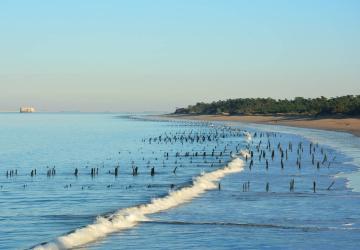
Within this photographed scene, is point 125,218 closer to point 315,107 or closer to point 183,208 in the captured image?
point 183,208

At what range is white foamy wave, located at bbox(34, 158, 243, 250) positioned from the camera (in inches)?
617

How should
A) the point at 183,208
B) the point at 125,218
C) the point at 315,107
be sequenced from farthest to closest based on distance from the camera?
the point at 315,107 → the point at 183,208 → the point at 125,218

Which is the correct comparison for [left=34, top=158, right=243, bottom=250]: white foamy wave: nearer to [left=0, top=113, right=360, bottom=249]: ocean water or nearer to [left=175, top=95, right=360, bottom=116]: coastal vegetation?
[left=0, top=113, right=360, bottom=249]: ocean water

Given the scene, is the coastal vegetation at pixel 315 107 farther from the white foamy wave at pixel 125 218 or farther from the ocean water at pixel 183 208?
the white foamy wave at pixel 125 218

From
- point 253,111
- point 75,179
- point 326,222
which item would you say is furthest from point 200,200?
A: point 253,111

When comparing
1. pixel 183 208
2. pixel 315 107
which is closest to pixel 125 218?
pixel 183 208

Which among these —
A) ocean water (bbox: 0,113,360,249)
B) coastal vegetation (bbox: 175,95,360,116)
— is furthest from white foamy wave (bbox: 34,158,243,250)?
coastal vegetation (bbox: 175,95,360,116)

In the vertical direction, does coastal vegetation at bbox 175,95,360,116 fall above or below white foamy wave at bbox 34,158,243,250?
above

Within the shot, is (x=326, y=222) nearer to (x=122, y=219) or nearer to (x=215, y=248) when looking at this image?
(x=215, y=248)

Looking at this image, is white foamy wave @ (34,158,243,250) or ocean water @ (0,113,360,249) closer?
white foamy wave @ (34,158,243,250)

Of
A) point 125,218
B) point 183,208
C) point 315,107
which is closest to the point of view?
point 125,218

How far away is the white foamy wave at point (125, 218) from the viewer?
15.7 metres

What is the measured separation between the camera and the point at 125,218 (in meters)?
18.8

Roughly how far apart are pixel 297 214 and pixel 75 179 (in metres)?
15.1
